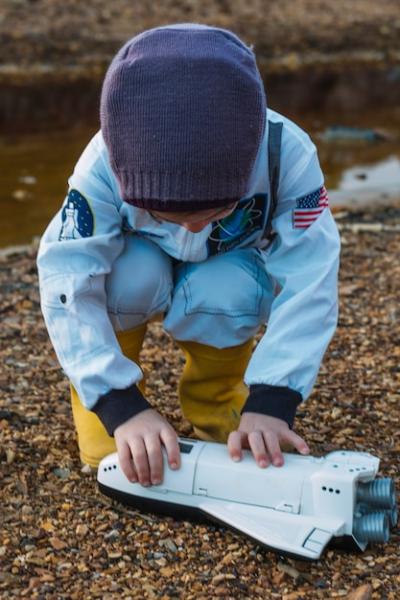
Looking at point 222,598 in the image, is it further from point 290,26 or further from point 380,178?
point 290,26

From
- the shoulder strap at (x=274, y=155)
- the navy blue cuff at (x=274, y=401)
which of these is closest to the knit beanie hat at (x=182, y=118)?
the shoulder strap at (x=274, y=155)

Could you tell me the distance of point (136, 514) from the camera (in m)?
2.60

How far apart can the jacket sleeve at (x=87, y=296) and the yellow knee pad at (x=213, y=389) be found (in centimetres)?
37

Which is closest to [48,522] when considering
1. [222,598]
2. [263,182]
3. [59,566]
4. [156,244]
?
[59,566]

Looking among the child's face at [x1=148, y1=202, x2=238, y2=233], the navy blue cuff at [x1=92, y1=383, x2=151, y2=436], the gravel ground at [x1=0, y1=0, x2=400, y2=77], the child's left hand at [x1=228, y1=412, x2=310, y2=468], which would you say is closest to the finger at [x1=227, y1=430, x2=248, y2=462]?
the child's left hand at [x1=228, y1=412, x2=310, y2=468]

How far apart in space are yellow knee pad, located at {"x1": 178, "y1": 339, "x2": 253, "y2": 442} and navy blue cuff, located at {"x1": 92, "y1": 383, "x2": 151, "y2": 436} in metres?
0.39

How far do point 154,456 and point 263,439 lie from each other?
0.81 ft

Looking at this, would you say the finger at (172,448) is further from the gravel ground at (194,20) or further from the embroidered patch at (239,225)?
the gravel ground at (194,20)

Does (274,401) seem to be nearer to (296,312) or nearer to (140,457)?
(296,312)

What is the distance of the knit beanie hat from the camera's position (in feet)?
7.11

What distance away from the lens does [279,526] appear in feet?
7.83

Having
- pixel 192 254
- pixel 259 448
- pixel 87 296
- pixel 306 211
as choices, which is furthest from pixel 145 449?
pixel 306 211

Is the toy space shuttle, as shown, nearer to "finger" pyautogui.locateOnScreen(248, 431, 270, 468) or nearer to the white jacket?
"finger" pyautogui.locateOnScreen(248, 431, 270, 468)

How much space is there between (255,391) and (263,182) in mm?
488
